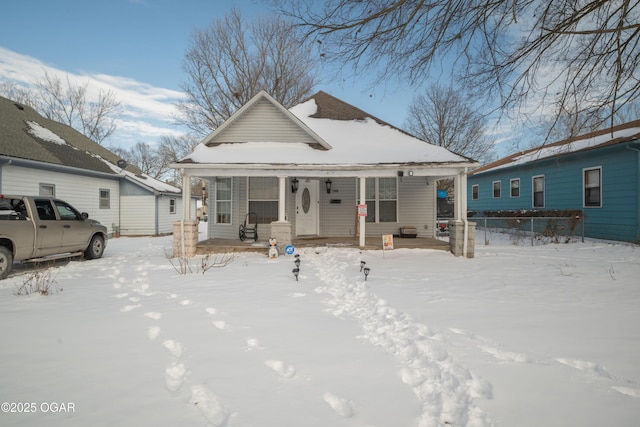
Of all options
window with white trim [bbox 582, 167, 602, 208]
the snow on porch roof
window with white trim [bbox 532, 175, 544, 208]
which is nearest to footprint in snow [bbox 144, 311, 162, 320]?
the snow on porch roof

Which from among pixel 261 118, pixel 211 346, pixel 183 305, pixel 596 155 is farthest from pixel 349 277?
pixel 596 155

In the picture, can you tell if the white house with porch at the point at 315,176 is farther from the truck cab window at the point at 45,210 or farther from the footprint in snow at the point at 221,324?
the footprint in snow at the point at 221,324

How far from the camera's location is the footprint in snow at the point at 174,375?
257cm

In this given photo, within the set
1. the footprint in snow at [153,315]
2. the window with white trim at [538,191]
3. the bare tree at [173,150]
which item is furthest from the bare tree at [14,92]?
Result: the window with white trim at [538,191]

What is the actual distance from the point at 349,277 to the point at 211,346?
3.88 metres

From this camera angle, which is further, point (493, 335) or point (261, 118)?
point (261, 118)

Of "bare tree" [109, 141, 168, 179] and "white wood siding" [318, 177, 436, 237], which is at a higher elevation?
"bare tree" [109, 141, 168, 179]

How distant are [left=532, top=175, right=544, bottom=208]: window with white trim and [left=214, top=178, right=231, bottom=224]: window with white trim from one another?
52.8 ft

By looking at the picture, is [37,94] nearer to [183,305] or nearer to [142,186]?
[142,186]

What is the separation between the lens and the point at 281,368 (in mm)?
2875

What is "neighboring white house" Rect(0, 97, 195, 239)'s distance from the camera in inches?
475

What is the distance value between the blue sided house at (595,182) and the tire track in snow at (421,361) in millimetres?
7661

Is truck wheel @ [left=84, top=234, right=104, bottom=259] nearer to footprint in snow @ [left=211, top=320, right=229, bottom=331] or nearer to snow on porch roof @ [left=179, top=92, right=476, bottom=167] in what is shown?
snow on porch roof @ [left=179, top=92, right=476, bottom=167]

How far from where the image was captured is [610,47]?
4.57 metres
